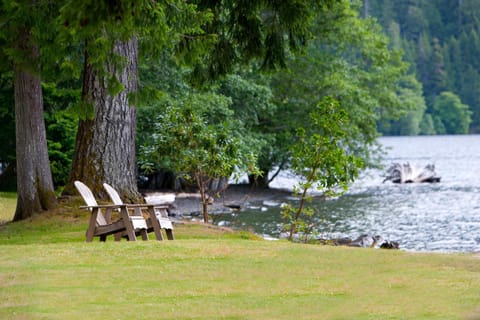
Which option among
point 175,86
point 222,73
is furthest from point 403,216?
point 222,73

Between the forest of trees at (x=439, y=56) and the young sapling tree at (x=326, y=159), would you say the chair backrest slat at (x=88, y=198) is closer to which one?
the young sapling tree at (x=326, y=159)

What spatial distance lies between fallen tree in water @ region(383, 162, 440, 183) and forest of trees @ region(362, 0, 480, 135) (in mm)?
67466

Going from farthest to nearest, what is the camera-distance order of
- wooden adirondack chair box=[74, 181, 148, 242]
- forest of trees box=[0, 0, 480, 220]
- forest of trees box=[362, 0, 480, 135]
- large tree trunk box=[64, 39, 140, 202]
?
forest of trees box=[362, 0, 480, 135], large tree trunk box=[64, 39, 140, 202], forest of trees box=[0, 0, 480, 220], wooden adirondack chair box=[74, 181, 148, 242]

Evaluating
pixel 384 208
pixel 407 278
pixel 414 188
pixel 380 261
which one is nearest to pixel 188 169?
pixel 380 261

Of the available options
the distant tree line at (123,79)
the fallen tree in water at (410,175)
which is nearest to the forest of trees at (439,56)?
the fallen tree in water at (410,175)

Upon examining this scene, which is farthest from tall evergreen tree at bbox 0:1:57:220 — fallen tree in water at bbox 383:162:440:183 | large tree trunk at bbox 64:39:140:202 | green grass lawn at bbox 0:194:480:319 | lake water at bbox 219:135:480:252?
fallen tree in water at bbox 383:162:440:183

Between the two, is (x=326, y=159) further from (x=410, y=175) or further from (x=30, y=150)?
(x=410, y=175)

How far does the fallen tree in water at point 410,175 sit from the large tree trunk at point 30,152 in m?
31.1

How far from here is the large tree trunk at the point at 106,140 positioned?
51.0ft

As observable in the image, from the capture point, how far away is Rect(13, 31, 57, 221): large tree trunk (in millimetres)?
15875

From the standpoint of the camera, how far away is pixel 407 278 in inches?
364

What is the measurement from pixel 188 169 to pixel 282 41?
4635 millimetres

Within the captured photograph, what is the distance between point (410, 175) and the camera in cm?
4547

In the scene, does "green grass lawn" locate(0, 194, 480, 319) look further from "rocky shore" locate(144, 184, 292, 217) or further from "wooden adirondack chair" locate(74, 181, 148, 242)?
"rocky shore" locate(144, 184, 292, 217)
